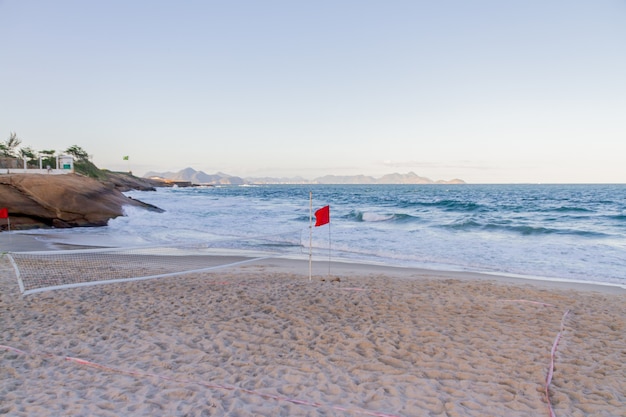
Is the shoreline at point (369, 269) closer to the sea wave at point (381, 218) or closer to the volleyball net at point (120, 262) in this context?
the volleyball net at point (120, 262)

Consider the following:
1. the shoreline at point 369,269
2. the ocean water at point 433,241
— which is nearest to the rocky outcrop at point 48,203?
the ocean water at point 433,241

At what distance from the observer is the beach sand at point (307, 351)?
3.79 m

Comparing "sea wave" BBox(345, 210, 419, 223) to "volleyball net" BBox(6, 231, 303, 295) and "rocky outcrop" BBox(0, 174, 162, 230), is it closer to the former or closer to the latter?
"volleyball net" BBox(6, 231, 303, 295)

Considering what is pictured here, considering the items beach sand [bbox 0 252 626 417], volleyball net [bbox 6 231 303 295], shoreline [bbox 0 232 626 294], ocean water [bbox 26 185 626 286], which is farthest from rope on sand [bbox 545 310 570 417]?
volleyball net [bbox 6 231 303 295]

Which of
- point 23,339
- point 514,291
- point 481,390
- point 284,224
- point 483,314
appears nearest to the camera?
point 481,390

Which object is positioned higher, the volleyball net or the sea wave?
the volleyball net

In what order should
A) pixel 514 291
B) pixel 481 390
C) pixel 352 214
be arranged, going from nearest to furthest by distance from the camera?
pixel 481 390 → pixel 514 291 → pixel 352 214

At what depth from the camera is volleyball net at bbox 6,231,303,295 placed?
7873mm

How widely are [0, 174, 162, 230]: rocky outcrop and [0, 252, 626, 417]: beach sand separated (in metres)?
11.2

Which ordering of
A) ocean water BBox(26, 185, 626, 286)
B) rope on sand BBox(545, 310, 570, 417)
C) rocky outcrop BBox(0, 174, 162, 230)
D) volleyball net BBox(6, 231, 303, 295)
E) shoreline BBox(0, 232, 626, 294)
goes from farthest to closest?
1. rocky outcrop BBox(0, 174, 162, 230)
2. ocean water BBox(26, 185, 626, 286)
3. shoreline BBox(0, 232, 626, 294)
4. volleyball net BBox(6, 231, 303, 295)
5. rope on sand BBox(545, 310, 570, 417)

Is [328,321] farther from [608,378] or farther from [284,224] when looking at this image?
[284,224]

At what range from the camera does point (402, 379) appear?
168 inches

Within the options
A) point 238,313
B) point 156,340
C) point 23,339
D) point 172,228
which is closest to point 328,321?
point 238,313

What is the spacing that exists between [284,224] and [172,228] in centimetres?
695
